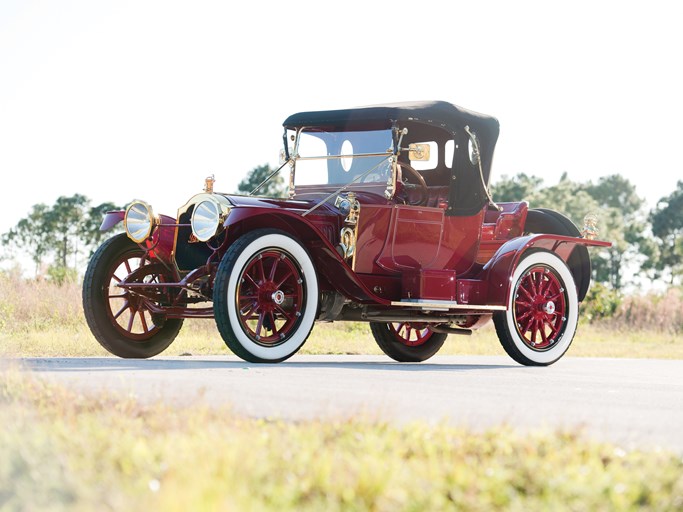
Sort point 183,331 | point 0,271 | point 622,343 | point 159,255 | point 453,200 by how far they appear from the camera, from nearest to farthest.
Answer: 1. point 159,255
2. point 453,200
3. point 183,331
4. point 0,271
5. point 622,343

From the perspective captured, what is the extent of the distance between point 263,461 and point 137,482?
1.79 feet

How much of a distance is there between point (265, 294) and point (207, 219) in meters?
0.81

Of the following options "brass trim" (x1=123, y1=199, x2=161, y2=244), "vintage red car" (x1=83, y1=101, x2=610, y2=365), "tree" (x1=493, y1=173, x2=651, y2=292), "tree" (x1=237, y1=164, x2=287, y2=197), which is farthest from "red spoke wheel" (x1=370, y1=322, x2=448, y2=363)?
"tree" (x1=493, y1=173, x2=651, y2=292)

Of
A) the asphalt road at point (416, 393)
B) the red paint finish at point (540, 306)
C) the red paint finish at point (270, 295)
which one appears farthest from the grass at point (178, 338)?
the red paint finish at point (540, 306)

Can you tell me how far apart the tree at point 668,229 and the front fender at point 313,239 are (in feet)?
172

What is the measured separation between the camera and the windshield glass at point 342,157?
1084 centimetres

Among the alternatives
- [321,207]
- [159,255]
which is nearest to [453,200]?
[321,207]

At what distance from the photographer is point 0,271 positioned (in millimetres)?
16953

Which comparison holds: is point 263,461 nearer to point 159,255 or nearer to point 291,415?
→ point 291,415

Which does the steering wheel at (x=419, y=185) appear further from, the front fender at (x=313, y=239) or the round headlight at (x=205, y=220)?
the round headlight at (x=205, y=220)

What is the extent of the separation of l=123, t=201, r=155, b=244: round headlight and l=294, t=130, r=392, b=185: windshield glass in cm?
192

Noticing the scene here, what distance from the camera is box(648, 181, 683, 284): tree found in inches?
2373

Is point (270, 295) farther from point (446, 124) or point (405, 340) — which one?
point (405, 340)

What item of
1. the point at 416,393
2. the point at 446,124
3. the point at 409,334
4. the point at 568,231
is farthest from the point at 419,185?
the point at 416,393
